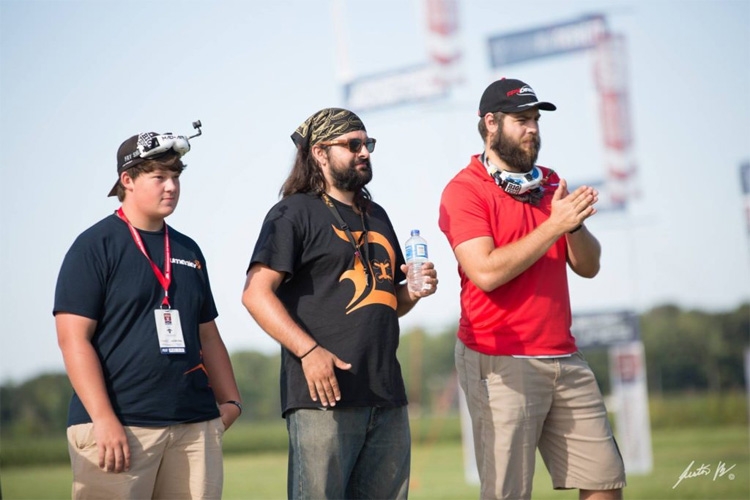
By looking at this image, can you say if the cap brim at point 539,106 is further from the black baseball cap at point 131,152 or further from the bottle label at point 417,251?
the black baseball cap at point 131,152

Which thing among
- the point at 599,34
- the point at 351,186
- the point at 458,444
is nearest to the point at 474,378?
the point at 351,186

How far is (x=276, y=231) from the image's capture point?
3672 millimetres

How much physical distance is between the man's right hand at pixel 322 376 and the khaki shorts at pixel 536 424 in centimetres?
74

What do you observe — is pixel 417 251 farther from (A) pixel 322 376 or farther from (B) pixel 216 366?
(B) pixel 216 366

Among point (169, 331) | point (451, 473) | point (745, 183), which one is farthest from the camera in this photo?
point (451, 473)

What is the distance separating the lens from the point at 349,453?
3.56 meters

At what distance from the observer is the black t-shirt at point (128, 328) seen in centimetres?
334

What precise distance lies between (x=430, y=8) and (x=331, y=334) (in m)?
8.23

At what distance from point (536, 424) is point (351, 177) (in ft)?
4.34

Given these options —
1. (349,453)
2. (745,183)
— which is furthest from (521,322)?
(745,183)

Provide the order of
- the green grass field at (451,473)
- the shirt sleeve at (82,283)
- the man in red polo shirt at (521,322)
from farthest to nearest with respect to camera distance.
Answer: the green grass field at (451,473), the man in red polo shirt at (521,322), the shirt sleeve at (82,283)

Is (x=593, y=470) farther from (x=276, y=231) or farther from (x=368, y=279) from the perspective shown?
(x=276, y=231)

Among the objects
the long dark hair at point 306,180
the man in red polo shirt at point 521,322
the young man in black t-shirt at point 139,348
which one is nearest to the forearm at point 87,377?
the young man in black t-shirt at point 139,348

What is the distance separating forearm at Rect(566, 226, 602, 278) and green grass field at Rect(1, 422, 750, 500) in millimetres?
3042
